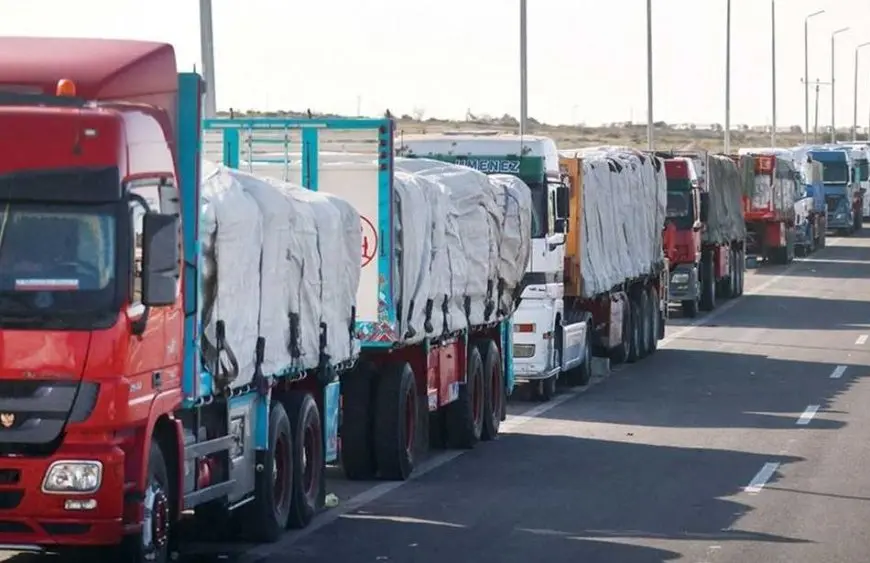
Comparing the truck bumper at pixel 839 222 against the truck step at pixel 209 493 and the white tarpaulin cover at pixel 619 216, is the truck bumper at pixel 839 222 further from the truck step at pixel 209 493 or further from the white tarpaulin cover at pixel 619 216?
A: the truck step at pixel 209 493

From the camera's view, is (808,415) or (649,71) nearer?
(808,415)

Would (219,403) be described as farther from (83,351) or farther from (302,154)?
(302,154)

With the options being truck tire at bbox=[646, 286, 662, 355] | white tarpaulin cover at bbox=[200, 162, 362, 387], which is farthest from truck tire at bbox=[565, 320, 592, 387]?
white tarpaulin cover at bbox=[200, 162, 362, 387]

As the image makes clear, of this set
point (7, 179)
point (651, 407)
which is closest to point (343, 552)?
point (7, 179)

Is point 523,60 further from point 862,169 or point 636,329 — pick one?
point 862,169

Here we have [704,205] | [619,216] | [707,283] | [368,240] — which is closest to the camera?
[368,240]

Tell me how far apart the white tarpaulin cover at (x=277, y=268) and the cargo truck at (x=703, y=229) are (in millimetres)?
23285

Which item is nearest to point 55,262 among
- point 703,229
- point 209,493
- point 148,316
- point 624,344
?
point 148,316

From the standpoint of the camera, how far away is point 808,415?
24016mm

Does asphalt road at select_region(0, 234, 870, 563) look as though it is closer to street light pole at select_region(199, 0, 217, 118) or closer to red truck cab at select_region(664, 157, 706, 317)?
street light pole at select_region(199, 0, 217, 118)

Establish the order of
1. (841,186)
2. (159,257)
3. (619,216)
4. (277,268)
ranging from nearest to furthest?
(159,257), (277,268), (619,216), (841,186)

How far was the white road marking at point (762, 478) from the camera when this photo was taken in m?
17.3

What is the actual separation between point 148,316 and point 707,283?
32.7m

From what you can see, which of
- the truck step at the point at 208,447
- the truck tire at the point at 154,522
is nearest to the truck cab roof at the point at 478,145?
the truck step at the point at 208,447
